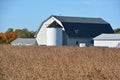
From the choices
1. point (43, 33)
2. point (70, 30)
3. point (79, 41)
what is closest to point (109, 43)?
point (79, 41)

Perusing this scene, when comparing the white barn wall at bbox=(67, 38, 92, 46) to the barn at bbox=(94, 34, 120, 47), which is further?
the white barn wall at bbox=(67, 38, 92, 46)

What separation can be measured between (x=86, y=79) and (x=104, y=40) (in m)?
33.3

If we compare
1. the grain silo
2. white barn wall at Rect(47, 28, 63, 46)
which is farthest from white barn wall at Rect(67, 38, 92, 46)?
white barn wall at Rect(47, 28, 63, 46)

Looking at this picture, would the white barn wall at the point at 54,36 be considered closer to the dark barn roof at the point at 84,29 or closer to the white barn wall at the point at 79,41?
the white barn wall at the point at 79,41

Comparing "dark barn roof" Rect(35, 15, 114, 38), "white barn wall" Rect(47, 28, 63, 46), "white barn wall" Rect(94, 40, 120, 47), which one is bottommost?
"white barn wall" Rect(94, 40, 120, 47)

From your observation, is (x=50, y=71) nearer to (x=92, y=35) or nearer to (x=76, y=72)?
(x=76, y=72)

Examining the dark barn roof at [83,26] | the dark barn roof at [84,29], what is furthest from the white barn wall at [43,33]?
the dark barn roof at [84,29]

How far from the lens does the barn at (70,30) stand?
145ft

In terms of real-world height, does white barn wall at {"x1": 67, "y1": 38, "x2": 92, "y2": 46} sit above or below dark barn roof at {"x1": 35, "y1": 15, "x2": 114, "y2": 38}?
below

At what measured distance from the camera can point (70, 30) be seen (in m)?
48.3

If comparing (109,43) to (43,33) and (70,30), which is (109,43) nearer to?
(70,30)

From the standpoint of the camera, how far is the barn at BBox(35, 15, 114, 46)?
44.3 m

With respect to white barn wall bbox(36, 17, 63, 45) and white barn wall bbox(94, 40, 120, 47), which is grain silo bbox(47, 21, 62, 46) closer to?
white barn wall bbox(36, 17, 63, 45)

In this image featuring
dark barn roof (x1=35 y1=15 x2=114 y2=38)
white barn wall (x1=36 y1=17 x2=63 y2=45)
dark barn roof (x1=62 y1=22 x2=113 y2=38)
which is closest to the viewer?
dark barn roof (x1=62 y1=22 x2=113 y2=38)
